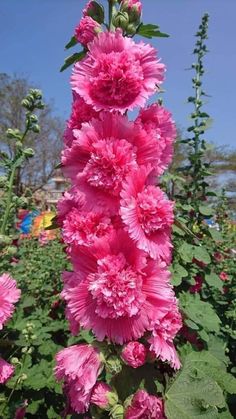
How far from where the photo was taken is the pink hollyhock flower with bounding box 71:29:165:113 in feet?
4.15

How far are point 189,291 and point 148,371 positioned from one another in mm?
1453

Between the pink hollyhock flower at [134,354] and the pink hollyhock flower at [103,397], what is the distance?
12 centimetres

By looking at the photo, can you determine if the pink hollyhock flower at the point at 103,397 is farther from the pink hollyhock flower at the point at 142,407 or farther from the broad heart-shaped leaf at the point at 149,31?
the broad heart-shaped leaf at the point at 149,31

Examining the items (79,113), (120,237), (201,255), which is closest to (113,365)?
(120,237)

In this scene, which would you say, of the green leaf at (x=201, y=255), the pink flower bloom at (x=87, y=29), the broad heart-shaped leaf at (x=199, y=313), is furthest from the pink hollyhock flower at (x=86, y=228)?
the green leaf at (x=201, y=255)

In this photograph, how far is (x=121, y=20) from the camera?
4.68 feet

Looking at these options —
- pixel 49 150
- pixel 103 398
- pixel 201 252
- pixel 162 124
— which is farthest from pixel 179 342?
pixel 49 150

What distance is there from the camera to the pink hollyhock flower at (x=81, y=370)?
4.05ft

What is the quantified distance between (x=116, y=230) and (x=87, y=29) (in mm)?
703

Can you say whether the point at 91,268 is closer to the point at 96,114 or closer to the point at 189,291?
the point at 96,114

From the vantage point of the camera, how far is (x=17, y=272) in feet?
13.0

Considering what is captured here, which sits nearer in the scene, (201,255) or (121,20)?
(121,20)

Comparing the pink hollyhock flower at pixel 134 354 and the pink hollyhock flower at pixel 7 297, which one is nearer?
the pink hollyhock flower at pixel 134 354

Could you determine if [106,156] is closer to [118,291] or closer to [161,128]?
[161,128]
